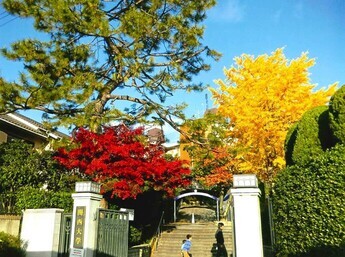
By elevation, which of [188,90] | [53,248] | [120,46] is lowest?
[53,248]

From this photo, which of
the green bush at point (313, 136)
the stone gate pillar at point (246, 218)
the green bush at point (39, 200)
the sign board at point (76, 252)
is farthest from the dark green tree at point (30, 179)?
the green bush at point (313, 136)

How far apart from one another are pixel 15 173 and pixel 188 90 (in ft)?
21.5

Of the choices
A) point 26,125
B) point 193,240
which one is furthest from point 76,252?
point 26,125

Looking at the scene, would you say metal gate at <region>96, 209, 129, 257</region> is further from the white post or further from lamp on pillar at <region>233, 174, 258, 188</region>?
lamp on pillar at <region>233, 174, 258, 188</region>

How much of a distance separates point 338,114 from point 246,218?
2884 mm

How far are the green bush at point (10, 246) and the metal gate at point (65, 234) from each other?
40.7 inches

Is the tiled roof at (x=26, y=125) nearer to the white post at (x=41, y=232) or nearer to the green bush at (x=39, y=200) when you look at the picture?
the green bush at (x=39, y=200)

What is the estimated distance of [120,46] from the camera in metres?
11.1

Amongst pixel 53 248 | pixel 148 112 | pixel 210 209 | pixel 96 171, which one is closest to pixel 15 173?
Result: pixel 96 171

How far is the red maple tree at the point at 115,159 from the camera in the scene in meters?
10.9

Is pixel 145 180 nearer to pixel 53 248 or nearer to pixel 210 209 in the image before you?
pixel 53 248

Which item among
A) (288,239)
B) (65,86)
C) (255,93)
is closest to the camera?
(288,239)

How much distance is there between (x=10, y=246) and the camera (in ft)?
29.3

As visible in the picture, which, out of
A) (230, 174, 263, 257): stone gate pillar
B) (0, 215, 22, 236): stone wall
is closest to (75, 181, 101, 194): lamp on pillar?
(0, 215, 22, 236): stone wall
